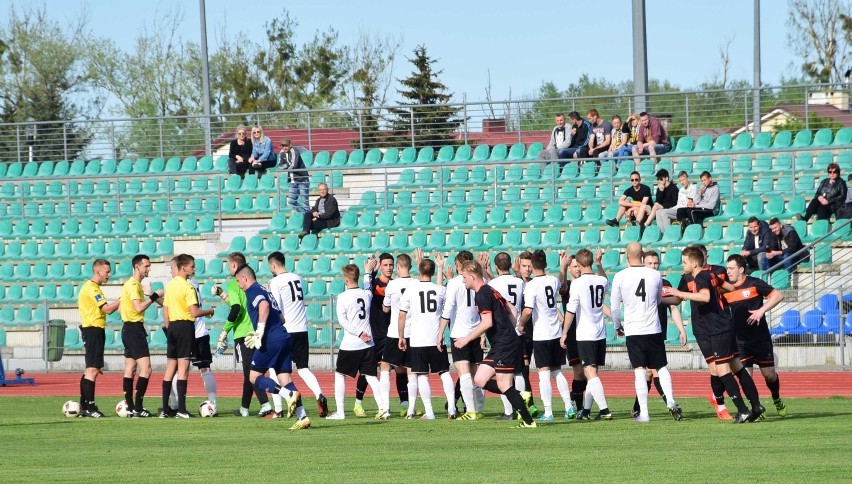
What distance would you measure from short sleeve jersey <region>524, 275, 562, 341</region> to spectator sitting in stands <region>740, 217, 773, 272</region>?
27.3 ft

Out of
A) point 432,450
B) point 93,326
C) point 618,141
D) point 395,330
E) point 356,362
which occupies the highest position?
point 618,141

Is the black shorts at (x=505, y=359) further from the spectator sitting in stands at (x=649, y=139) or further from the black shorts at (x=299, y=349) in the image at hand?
the spectator sitting in stands at (x=649, y=139)

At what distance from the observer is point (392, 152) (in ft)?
98.6

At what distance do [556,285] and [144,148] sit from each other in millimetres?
30161

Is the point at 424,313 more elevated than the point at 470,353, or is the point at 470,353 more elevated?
the point at 424,313

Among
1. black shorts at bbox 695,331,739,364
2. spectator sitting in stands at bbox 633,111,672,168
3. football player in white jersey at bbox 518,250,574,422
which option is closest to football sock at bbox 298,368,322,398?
football player in white jersey at bbox 518,250,574,422

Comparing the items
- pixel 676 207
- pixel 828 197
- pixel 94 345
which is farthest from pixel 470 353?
pixel 828 197

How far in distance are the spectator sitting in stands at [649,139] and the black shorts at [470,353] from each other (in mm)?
12120

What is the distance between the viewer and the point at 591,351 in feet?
47.1

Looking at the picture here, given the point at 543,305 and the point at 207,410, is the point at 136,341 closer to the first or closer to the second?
the point at 207,410

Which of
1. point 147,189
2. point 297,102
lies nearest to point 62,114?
point 297,102

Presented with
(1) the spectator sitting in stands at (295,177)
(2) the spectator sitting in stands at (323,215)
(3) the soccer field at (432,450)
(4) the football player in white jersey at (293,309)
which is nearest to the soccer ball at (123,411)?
(3) the soccer field at (432,450)

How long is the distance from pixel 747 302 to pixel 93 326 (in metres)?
7.98

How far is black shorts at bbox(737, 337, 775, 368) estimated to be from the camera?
47.2ft
